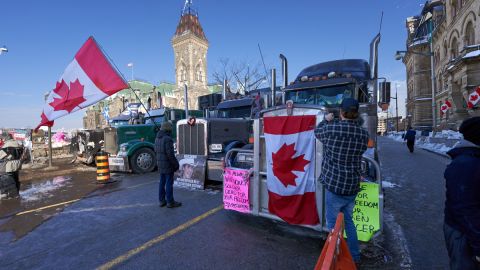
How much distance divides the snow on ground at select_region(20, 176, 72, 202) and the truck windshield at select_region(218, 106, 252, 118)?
233 inches

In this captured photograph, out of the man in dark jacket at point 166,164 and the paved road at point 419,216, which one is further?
the man in dark jacket at point 166,164

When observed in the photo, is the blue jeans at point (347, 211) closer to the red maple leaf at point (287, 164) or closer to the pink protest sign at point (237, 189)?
the red maple leaf at point (287, 164)

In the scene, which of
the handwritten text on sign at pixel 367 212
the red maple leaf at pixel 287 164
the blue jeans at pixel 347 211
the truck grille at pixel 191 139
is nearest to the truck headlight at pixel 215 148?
the truck grille at pixel 191 139

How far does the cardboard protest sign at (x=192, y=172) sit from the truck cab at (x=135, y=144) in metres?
3.02

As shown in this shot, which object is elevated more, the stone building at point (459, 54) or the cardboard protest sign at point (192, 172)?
the stone building at point (459, 54)

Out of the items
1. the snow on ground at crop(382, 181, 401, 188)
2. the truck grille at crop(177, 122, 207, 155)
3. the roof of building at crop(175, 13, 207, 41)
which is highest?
the roof of building at crop(175, 13, 207, 41)

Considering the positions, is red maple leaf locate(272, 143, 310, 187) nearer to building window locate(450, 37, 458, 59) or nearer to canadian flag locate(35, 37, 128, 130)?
canadian flag locate(35, 37, 128, 130)

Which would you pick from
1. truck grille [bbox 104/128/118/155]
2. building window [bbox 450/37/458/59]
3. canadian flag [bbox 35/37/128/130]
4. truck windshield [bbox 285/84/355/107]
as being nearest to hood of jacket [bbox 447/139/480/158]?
truck windshield [bbox 285/84/355/107]

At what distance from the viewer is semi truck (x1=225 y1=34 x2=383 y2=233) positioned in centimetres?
404

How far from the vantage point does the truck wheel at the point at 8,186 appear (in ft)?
25.1

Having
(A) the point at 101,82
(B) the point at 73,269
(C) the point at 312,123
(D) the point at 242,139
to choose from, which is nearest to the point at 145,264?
(B) the point at 73,269

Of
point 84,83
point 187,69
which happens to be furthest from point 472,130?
point 187,69

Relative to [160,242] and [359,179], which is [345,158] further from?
[160,242]

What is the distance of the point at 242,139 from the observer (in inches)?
374
